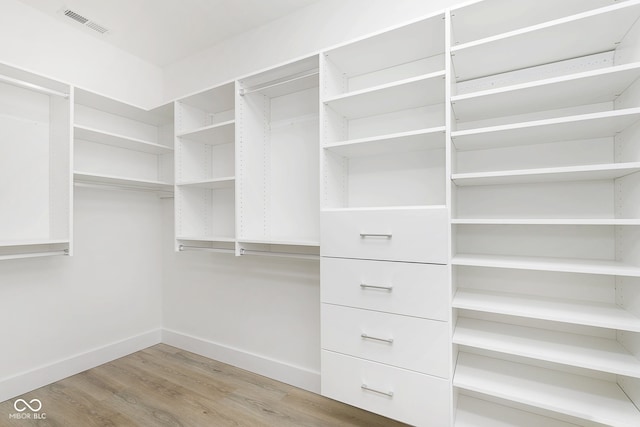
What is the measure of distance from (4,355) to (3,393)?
0.24m

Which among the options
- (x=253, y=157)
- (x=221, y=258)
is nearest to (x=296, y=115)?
(x=253, y=157)

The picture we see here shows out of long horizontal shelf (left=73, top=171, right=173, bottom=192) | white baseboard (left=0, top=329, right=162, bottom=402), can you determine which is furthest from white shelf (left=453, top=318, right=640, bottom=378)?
white baseboard (left=0, top=329, right=162, bottom=402)

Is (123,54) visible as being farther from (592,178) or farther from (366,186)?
(592,178)

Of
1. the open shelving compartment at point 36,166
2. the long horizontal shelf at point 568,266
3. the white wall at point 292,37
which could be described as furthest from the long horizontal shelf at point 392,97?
the open shelving compartment at point 36,166

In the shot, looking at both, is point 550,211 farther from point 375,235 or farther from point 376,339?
point 376,339

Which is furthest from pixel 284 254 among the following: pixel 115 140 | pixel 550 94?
pixel 115 140

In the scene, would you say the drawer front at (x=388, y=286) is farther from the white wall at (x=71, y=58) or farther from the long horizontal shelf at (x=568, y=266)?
the white wall at (x=71, y=58)

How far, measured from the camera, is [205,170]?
2.73 meters

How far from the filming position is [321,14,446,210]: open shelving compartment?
166 cm

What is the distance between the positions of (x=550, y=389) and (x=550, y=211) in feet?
2.71

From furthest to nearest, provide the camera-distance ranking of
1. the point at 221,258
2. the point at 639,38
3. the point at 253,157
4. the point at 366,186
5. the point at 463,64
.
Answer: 1. the point at 221,258
2. the point at 253,157
3. the point at 366,186
4. the point at 463,64
5. the point at 639,38

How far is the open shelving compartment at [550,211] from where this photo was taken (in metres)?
1.25

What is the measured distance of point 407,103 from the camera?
6.04 feet

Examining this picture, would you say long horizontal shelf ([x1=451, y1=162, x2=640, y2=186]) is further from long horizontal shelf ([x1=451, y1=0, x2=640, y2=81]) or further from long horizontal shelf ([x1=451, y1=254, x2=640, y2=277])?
long horizontal shelf ([x1=451, y1=0, x2=640, y2=81])
